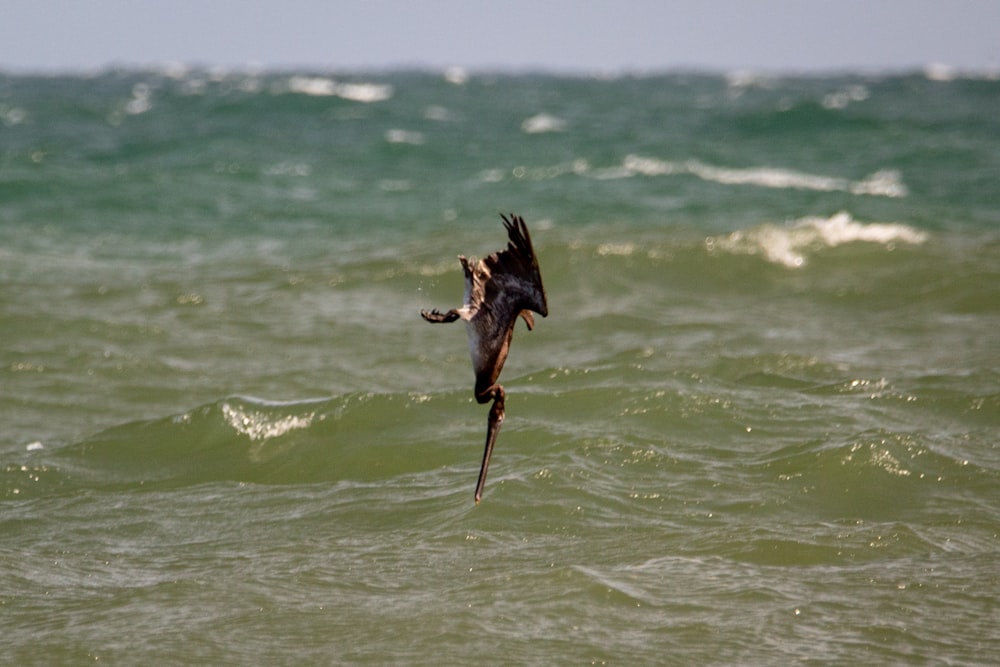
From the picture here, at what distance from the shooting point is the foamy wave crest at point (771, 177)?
67.4 feet

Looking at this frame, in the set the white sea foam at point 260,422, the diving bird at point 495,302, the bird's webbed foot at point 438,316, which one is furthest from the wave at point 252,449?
the bird's webbed foot at point 438,316

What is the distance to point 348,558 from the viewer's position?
5656mm

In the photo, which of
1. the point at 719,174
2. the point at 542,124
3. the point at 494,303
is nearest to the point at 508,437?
the point at 494,303

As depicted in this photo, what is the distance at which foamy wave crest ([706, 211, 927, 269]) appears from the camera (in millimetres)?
13914

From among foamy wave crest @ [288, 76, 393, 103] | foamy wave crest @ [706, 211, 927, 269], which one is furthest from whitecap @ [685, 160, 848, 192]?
foamy wave crest @ [288, 76, 393, 103]

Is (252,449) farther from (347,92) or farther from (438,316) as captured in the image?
(347,92)

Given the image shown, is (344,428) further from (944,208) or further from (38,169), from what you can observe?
(38,169)

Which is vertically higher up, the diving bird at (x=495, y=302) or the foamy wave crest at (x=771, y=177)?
the foamy wave crest at (x=771, y=177)

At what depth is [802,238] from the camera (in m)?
14.7

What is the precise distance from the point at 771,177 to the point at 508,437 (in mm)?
15716

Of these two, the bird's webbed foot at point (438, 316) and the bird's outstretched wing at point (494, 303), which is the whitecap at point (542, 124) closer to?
the bird's outstretched wing at point (494, 303)

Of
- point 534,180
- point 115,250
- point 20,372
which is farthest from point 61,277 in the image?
point 534,180

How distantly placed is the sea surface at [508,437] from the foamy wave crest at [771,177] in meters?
1.22

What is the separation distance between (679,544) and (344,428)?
8.10ft
